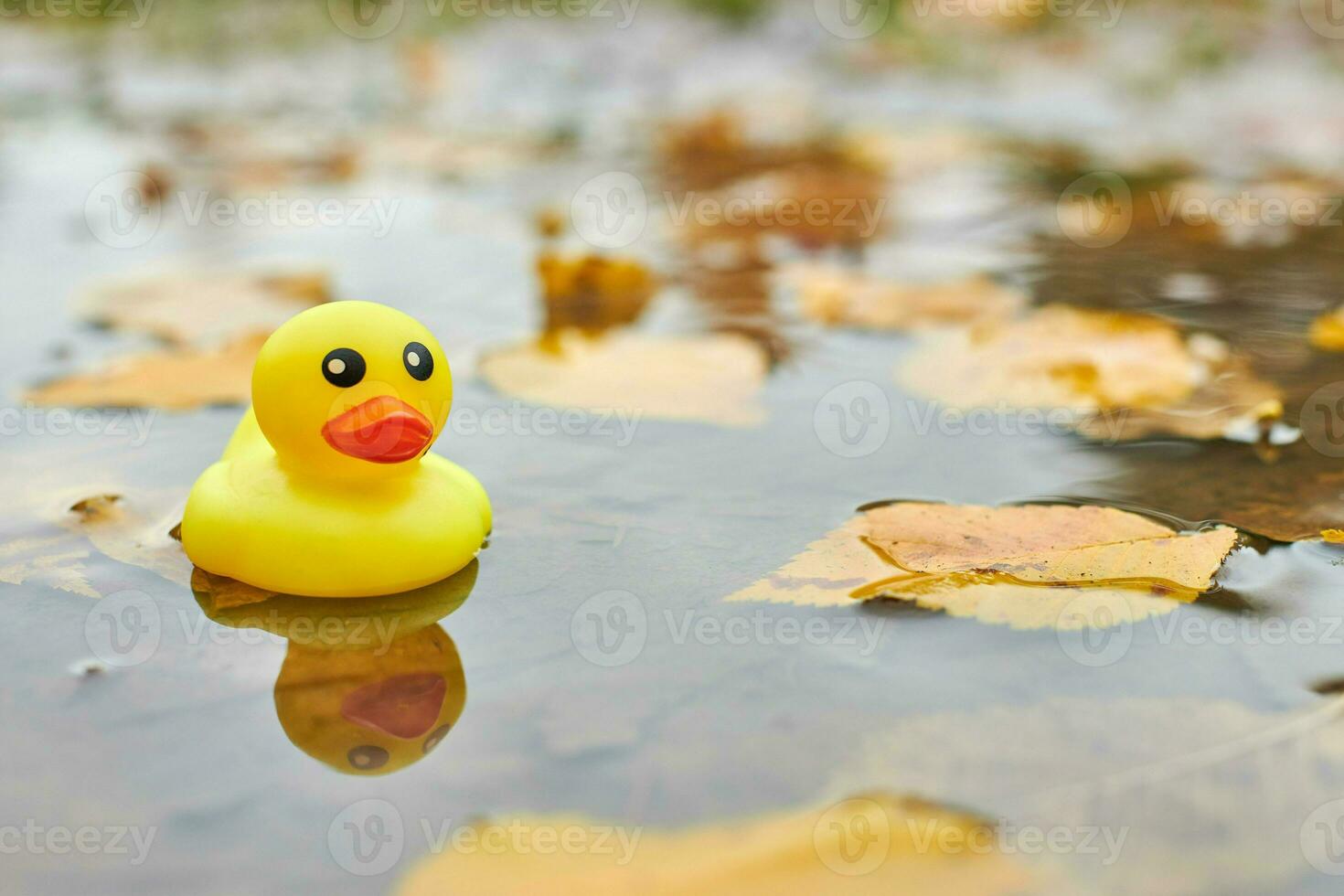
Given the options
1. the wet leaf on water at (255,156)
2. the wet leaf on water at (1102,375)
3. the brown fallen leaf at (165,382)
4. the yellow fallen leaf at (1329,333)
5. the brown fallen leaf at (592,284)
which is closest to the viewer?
the wet leaf on water at (1102,375)

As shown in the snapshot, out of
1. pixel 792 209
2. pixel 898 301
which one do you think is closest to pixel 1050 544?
pixel 898 301

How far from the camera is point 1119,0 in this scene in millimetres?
6945

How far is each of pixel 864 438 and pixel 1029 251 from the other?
151 centimetres

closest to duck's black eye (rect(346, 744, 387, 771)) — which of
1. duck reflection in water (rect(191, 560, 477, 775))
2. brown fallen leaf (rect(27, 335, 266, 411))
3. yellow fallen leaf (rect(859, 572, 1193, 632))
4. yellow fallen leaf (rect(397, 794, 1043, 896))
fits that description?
duck reflection in water (rect(191, 560, 477, 775))

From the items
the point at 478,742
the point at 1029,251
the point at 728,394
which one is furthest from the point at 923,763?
the point at 1029,251

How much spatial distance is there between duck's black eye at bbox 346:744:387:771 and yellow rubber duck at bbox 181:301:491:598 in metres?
0.30

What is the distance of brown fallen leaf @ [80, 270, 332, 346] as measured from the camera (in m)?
2.63

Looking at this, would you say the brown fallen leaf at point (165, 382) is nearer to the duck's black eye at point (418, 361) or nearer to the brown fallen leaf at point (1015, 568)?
the duck's black eye at point (418, 361)

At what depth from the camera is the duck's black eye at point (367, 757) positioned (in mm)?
1201

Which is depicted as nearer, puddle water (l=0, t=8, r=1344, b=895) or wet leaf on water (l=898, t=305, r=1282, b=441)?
puddle water (l=0, t=8, r=1344, b=895)

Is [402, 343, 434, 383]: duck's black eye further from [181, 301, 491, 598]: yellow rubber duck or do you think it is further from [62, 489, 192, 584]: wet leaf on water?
[62, 489, 192, 584]: wet leaf on water

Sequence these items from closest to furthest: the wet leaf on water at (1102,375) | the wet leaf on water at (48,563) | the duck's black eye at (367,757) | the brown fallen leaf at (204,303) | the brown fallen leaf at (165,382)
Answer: the duck's black eye at (367,757)
the wet leaf on water at (48,563)
the wet leaf on water at (1102,375)
the brown fallen leaf at (165,382)
the brown fallen leaf at (204,303)

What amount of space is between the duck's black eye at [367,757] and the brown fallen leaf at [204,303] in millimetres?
1429

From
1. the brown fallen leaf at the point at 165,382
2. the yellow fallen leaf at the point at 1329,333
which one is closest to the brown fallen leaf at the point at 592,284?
the brown fallen leaf at the point at 165,382
